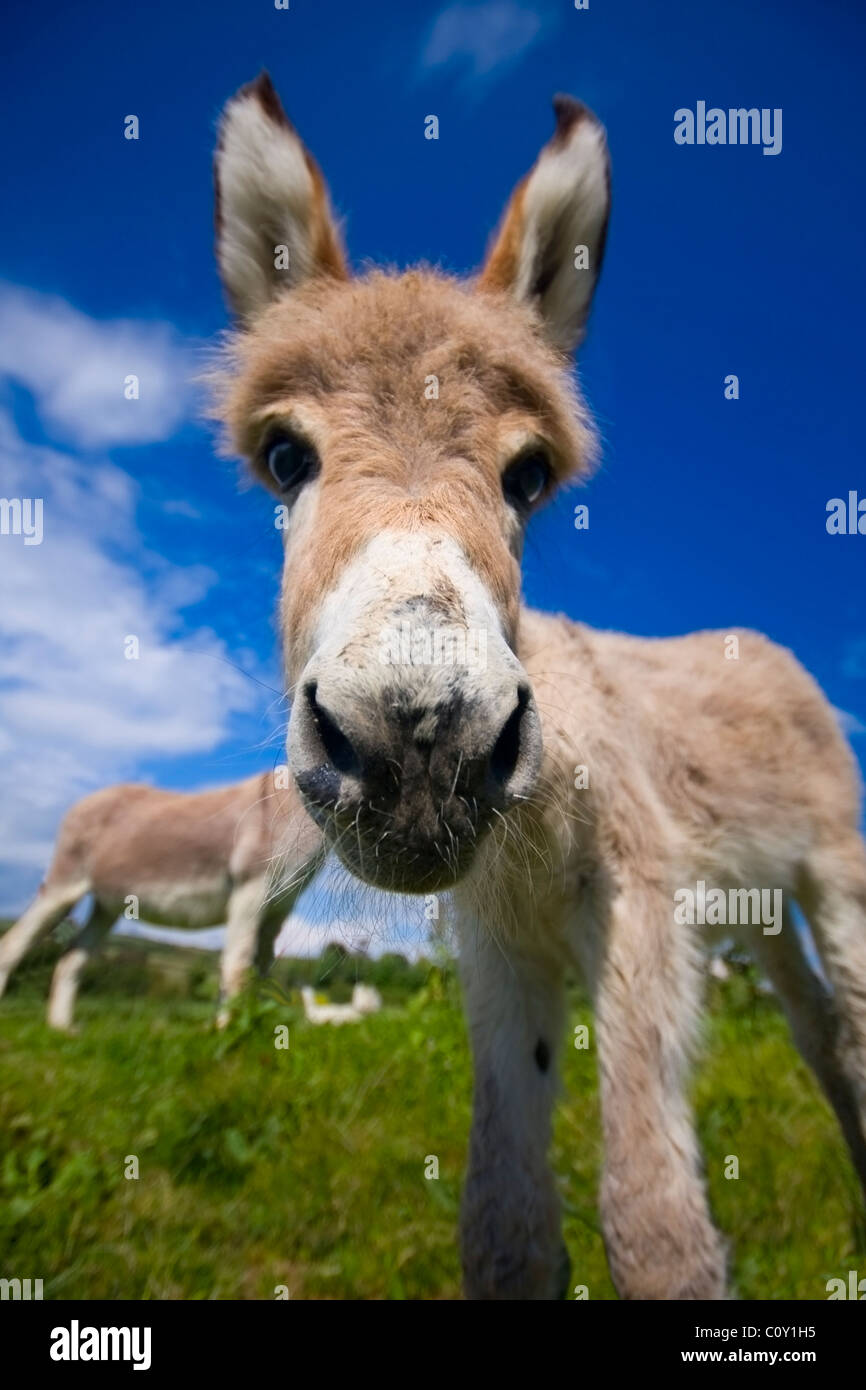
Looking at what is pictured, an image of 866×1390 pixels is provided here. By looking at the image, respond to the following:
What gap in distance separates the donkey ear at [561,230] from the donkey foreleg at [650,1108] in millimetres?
2277

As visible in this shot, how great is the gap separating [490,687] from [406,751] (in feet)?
0.73

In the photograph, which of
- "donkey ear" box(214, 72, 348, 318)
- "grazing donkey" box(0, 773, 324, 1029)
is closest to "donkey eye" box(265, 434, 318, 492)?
"donkey ear" box(214, 72, 348, 318)

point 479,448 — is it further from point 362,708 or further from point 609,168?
point 609,168

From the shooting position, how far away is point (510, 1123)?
2.93 metres

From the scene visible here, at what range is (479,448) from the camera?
248cm

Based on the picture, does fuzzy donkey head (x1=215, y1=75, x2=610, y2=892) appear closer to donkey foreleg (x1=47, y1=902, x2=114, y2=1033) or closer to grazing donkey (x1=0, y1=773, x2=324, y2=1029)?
grazing donkey (x1=0, y1=773, x2=324, y2=1029)

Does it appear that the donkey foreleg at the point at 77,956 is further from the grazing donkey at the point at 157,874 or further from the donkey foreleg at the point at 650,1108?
the donkey foreleg at the point at 650,1108

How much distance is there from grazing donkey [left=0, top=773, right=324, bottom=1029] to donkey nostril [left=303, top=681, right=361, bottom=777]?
25.3 ft

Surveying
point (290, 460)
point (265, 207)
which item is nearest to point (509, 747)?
point (290, 460)

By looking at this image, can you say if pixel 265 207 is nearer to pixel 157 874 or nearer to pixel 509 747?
pixel 509 747

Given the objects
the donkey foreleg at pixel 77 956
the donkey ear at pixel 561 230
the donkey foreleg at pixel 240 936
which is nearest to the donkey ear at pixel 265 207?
the donkey ear at pixel 561 230

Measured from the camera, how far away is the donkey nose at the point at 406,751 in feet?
5.57
